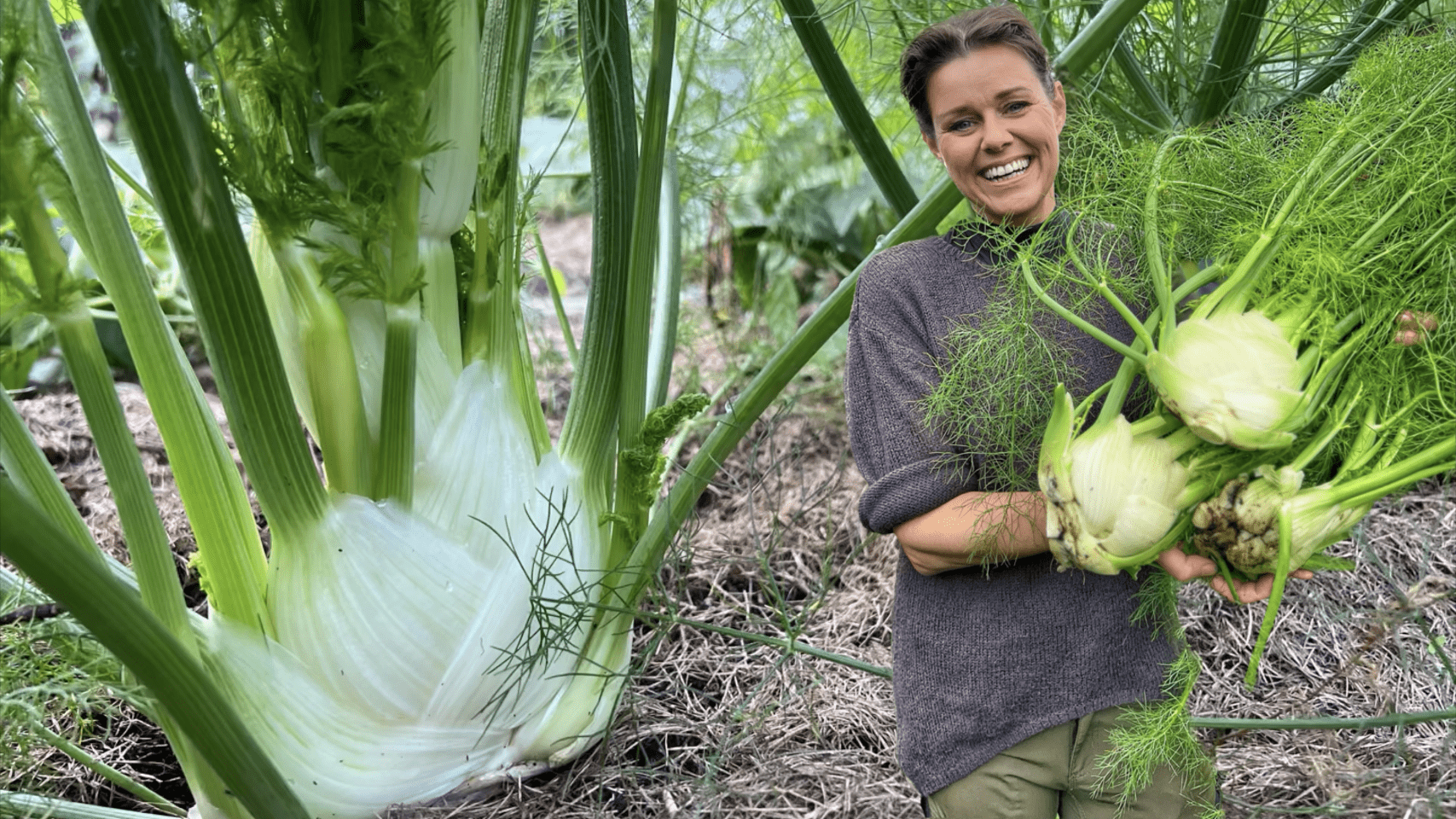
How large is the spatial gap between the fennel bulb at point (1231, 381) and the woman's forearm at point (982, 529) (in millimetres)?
204

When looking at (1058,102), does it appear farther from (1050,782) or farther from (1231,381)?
(1050,782)

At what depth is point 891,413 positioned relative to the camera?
1.19 m

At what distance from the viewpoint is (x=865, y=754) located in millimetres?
1637

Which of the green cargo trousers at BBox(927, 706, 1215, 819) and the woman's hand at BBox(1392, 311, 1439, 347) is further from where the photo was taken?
the green cargo trousers at BBox(927, 706, 1215, 819)

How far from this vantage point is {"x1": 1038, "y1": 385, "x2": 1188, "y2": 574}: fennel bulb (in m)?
0.94

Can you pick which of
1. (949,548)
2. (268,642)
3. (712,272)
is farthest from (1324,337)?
(712,272)

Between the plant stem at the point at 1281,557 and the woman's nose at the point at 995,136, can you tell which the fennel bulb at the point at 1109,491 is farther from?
the woman's nose at the point at 995,136

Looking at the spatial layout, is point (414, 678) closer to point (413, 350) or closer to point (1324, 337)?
point (413, 350)

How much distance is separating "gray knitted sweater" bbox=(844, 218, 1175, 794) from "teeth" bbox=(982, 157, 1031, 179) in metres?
0.06

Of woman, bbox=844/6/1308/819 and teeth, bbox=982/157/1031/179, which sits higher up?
teeth, bbox=982/157/1031/179

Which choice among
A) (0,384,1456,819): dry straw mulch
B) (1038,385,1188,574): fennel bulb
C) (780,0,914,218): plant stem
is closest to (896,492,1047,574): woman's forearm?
(1038,385,1188,574): fennel bulb

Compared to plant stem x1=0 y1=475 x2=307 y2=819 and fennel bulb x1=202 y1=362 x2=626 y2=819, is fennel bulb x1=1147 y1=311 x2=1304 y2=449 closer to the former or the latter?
fennel bulb x1=202 y1=362 x2=626 y2=819

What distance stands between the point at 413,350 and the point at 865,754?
88cm

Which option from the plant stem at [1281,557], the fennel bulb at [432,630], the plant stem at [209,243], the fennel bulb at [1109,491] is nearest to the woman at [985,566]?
the fennel bulb at [1109,491]
